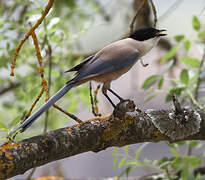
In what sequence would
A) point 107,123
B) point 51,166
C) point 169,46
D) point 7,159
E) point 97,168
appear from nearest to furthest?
point 7,159
point 107,123
point 51,166
point 169,46
point 97,168

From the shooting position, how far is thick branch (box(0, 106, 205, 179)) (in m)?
0.71

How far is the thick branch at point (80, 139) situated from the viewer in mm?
710

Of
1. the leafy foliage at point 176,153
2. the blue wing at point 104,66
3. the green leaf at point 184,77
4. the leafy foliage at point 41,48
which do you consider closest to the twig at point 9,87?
the leafy foliage at point 41,48

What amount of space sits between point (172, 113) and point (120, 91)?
1880mm

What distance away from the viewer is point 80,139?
2.66 ft

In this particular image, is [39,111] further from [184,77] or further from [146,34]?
[184,77]

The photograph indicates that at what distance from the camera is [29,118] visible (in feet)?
2.54

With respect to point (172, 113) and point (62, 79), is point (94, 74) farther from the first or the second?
point (62, 79)

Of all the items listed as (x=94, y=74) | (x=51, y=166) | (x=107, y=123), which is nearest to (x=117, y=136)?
(x=107, y=123)

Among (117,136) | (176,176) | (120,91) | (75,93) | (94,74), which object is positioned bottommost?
(176,176)

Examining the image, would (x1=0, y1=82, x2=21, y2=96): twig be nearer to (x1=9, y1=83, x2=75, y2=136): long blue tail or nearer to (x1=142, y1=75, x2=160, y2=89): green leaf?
(x1=142, y1=75, x2=160, y2=89): green leaf

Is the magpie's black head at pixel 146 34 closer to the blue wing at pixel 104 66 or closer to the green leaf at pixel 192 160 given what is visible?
the blue wing at pixel 104 66

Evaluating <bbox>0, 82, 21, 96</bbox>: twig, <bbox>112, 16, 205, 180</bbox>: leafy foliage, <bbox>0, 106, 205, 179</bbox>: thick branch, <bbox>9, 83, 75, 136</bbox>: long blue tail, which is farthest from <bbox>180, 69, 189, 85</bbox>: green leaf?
<bbox>0, 82, 21, 96</bbox>: twig

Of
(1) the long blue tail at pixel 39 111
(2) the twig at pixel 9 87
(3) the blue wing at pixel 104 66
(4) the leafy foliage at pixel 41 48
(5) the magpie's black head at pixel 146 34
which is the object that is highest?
(2) the twig at pixel 9 87
